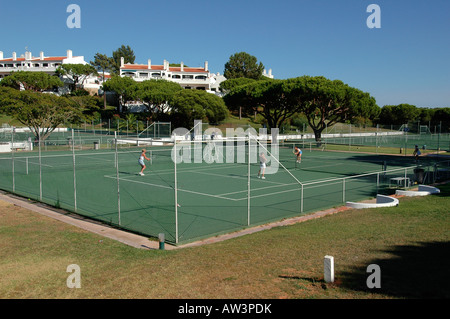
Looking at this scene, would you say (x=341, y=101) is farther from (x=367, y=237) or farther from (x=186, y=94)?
(x=367, y=237)

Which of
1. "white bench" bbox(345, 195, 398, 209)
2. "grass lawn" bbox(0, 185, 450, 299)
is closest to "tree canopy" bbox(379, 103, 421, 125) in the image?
"white bench" bbox(345, 195, 398, 209)

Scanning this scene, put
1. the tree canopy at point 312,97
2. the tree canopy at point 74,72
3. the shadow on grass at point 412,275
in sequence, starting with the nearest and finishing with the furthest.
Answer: the shadow on grass at point 412,275 → the tree canopy at point 312,97 → the tree canopy at point 74,72

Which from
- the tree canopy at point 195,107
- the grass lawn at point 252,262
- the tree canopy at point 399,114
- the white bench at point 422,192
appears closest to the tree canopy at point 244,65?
the tree canopy at point 399,114

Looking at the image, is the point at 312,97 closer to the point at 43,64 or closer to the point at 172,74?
the point at 172,74

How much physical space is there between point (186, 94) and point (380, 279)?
195 ft

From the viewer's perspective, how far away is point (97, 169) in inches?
1155

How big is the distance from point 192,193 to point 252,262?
37.6ft

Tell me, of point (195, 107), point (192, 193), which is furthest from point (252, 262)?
point (195, 107)

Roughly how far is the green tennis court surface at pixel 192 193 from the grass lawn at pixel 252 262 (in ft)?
6.30

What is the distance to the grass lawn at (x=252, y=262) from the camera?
6.90 meters

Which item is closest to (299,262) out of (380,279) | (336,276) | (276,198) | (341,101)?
(336,276)

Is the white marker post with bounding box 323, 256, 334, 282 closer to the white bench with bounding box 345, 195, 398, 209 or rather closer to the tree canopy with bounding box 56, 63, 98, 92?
the white bench with bounding box 345, 195, 398, 209

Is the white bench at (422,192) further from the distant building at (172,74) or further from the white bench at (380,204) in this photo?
the distant building at (172,74)

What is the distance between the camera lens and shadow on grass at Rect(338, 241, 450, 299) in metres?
6.35
